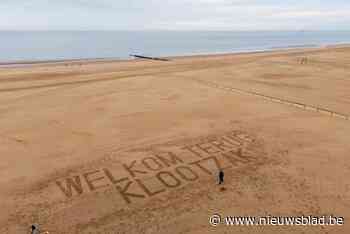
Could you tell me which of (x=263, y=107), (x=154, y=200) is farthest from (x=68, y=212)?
(x=263, y=107)

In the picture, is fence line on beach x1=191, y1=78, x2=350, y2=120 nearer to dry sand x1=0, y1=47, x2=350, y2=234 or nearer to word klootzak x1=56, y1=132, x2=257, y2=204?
dry sand x1=0, y1=47, x2=350, y2=234

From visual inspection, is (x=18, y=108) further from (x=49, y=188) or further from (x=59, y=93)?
(x=49, y=188)

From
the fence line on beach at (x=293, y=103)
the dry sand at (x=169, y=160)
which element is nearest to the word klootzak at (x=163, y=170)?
the dry sand at (x=169, y=160)

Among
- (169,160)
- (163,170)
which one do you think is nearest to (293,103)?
(169,160)

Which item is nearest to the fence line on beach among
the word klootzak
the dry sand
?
the dry sand

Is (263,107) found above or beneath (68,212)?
above
